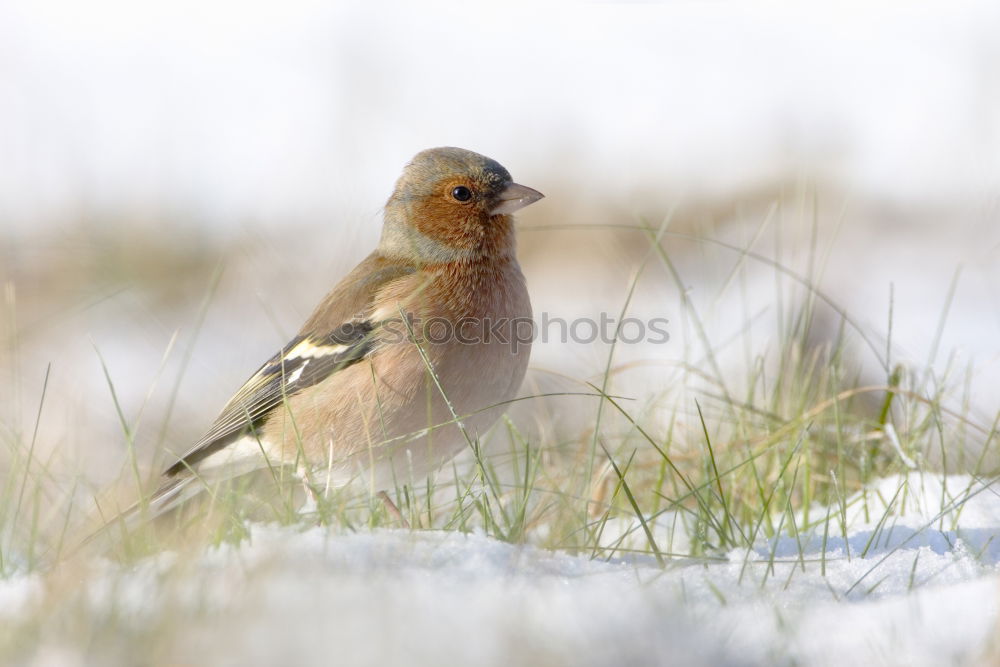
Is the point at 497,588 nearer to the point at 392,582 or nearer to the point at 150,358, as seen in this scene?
the point at 392,582

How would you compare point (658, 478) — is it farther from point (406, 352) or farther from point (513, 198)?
point (513, 198)

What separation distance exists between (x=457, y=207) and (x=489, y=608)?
2642mm

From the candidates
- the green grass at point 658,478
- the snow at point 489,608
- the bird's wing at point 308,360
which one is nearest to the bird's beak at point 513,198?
the bird's wing at point 308,360

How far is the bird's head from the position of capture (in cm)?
419

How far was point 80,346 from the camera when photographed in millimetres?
6355

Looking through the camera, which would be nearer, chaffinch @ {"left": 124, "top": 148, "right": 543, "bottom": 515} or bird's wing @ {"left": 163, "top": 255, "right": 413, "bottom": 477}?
chaffinch @ {"left": 124, "top": 148, "right": 543, "bottom": 515}

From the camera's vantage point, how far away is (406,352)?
3.75m

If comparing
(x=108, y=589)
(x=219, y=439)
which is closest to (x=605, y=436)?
(x=219, y=439)

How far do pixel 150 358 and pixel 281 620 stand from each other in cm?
594

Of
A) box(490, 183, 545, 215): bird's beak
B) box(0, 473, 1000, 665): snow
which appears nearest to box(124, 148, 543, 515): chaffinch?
box(490, 183, 545, 215): bird's beak

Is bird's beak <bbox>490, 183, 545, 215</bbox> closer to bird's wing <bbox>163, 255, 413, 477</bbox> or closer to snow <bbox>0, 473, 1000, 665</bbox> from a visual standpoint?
bird's wing <bbox>163, 255, 413, 477</bbox>

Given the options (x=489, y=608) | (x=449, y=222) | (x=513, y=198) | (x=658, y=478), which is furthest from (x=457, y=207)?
(x=489, y=608)

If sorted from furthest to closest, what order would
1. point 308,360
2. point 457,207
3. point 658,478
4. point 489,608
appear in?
point 457,207 < point 308,360 < point 658,478 < point 489,608

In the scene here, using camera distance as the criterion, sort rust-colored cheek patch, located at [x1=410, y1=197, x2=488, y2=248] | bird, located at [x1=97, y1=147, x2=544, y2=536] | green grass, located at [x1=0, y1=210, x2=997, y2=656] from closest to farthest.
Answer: green grass, located at [x1=0, y1=210, x2=997, y2=656] < bird, located at [x1=97, y1=147, x2=544, y2=536] < rust-colored cheek patch, located at [x1=410, y1=197, x2=488, y2=248]
